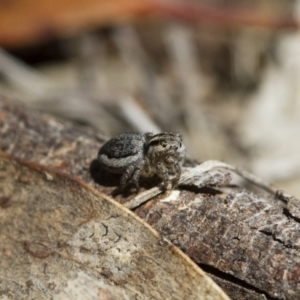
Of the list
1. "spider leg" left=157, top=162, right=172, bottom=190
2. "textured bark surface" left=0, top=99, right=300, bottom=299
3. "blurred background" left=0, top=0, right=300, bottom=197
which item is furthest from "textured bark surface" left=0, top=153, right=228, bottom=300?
"blurred background" left=0, top=0, right=300, bottom=197

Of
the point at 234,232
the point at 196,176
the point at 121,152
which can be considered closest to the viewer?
the point at 234,232

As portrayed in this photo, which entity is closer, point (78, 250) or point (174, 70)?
point (78, 250)

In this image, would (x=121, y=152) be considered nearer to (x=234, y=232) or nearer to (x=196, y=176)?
(x=196, y=176)

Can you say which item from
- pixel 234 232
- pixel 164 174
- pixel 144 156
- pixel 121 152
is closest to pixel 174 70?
pixel 144 156

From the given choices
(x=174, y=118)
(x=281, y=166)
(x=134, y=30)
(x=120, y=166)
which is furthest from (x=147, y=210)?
(x=134, y=30)

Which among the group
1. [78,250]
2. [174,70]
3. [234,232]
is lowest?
[78,250]

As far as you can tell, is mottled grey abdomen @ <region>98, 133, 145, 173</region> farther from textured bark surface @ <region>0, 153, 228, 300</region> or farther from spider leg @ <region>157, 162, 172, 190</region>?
textured bark surface @ <region>0, 153, 228, 300</region>
